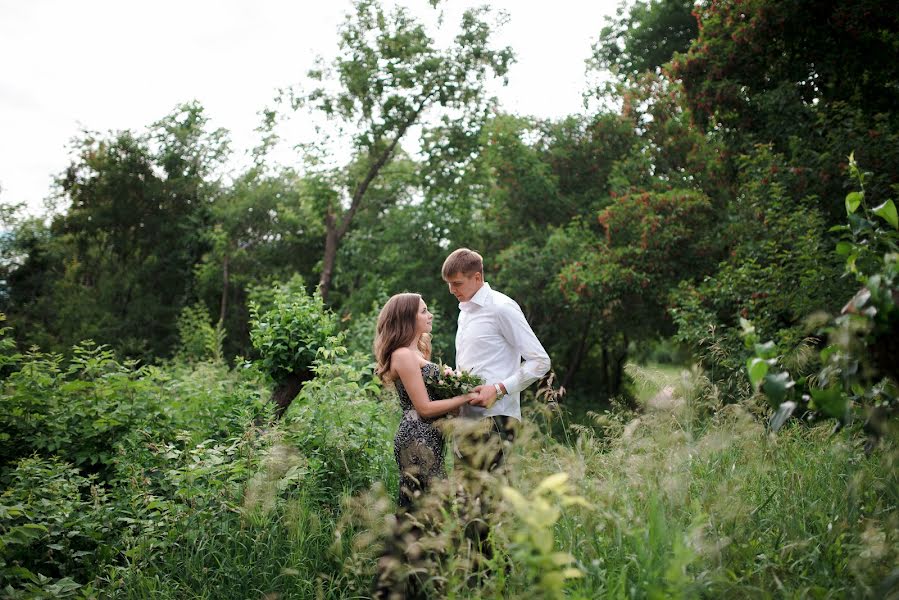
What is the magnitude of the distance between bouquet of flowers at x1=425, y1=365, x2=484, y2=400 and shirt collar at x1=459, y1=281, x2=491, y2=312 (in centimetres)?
50

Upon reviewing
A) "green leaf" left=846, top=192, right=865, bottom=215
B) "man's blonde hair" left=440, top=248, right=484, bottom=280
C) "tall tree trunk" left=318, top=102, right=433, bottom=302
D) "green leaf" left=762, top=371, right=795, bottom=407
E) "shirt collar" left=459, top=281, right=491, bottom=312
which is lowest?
"green leaf" left=762, top=371, right=795, bottom=407

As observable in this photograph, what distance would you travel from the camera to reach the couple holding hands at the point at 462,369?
355 cm

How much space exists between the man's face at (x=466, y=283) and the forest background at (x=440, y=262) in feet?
3.94

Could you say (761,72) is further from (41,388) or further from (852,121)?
(41,388)

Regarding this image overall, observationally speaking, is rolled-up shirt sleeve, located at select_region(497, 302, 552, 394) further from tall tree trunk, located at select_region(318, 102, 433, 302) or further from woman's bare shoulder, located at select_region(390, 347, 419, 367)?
tall tree trunk, located at select_region(318, 102, 433, 302)

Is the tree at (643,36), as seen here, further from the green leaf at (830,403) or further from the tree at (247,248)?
the green leaf at (830,403)

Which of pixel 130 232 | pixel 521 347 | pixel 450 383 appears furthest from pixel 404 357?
pixel 130 232

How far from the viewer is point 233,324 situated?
2409 cm

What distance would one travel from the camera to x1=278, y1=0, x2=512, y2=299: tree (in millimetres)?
17297

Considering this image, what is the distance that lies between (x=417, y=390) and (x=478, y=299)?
0.75m

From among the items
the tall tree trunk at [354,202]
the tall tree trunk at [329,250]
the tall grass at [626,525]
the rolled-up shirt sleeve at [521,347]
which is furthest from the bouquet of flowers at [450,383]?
the tall tree trunk at [329,250]

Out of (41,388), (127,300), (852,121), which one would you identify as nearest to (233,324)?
(127,300)

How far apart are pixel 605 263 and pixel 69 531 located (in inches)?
415

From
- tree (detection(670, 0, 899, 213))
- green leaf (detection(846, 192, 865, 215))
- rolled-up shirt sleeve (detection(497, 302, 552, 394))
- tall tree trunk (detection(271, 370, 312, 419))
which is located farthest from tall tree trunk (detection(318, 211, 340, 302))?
green leaf (detection(846, 192, 865, 215))
